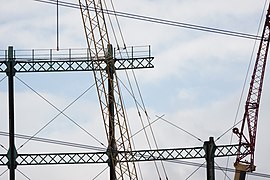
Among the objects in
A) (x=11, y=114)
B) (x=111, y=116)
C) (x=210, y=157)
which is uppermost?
(x=11, y=114)

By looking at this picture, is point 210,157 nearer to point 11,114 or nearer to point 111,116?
point 111,116

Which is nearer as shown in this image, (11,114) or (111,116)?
(111,116)

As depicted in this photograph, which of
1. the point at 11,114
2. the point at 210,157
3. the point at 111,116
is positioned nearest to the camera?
the point at 210,157

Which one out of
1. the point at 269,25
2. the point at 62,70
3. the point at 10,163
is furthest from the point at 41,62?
the point at 269,25

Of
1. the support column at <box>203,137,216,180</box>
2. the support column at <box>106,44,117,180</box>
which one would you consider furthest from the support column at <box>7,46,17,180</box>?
the support column at <box>203,137,216,180</box>

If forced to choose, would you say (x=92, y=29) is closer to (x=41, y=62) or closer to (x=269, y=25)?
(x=41, y=62)

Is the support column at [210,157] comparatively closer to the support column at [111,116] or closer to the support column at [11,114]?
the support column at [111,116]

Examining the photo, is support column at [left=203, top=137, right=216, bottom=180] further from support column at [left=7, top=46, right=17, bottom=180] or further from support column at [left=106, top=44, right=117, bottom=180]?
support column at [left=7, top=46, right=17, bottom=180]

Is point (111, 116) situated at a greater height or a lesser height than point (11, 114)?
lesser

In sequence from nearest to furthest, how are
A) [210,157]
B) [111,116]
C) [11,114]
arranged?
[210,157] < [111,116] < [11,114]

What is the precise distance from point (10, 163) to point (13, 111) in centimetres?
493

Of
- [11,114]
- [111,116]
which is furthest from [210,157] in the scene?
[11,114]

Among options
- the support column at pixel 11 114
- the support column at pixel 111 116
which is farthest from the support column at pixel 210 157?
the support column at pixel 11 114

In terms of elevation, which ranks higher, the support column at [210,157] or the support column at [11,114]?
the support column at [11,114]
